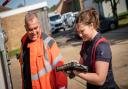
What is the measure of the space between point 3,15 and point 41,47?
2698 centimetres

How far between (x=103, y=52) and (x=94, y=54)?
10 cm

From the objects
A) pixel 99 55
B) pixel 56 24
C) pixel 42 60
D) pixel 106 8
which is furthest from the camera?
pixel 56 24

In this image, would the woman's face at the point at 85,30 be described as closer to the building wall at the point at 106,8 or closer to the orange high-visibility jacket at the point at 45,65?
the orange high-visibility jacket at the point at 45,65

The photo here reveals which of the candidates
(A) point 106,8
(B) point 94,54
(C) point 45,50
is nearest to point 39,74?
(C) point 45,50

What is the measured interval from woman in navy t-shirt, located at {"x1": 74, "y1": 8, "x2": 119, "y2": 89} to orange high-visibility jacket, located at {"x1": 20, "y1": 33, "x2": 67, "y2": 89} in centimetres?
78

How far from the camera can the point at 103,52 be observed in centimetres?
332

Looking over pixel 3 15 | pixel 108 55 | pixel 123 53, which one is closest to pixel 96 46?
pixel 108 55

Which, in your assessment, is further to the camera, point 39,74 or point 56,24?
point 56,24

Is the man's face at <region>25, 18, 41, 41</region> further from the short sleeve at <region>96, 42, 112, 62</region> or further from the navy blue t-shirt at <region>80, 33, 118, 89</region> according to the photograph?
the short sleeve at <region>96, 42, 112, 62</region>

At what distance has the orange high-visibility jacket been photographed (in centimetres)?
421

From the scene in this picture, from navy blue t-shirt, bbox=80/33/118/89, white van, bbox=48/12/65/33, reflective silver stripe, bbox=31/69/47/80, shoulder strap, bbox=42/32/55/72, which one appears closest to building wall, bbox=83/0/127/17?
white van, bbox=48/12/65/33

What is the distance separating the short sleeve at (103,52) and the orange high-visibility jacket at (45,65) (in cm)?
97

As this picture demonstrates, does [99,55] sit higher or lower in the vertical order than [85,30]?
lower

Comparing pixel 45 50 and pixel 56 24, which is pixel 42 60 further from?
pixel 56 24
